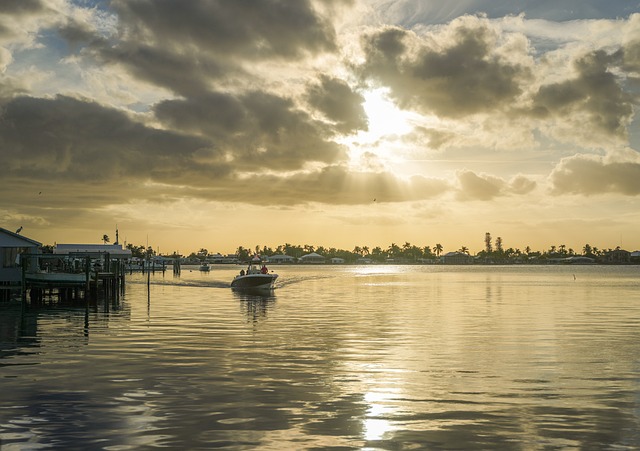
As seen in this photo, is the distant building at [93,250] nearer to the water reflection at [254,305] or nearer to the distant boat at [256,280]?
the distant boat at [256,280]

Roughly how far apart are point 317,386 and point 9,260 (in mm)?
48260

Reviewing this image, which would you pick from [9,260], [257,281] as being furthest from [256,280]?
[9,260]

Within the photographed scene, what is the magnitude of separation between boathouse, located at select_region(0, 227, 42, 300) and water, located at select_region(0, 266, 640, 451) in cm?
1909

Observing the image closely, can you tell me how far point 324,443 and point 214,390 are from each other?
673 centimetres

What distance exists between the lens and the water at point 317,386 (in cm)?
1530

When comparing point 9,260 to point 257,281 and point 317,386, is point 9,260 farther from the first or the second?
point 317,386

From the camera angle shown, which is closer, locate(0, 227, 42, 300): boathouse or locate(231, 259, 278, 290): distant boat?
locate(0, 227, 42, 300): boathouse

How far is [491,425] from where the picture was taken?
16.4 metres

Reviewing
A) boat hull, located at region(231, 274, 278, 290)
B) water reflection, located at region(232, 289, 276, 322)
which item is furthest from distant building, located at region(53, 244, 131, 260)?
water reflection, located at region(232, 289, 276, 322)

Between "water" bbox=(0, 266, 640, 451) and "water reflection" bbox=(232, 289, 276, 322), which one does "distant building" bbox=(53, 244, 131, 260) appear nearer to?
"water reflection" bbox=(232, 289, 276, 322)

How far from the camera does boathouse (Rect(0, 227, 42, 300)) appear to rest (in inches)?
2341

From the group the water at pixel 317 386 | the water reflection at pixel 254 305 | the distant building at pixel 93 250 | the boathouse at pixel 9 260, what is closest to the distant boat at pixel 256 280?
the water reflection at pixel 254 305

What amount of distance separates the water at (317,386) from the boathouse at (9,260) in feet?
62.6

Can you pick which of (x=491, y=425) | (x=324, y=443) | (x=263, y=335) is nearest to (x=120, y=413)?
(x=324, y=443)
